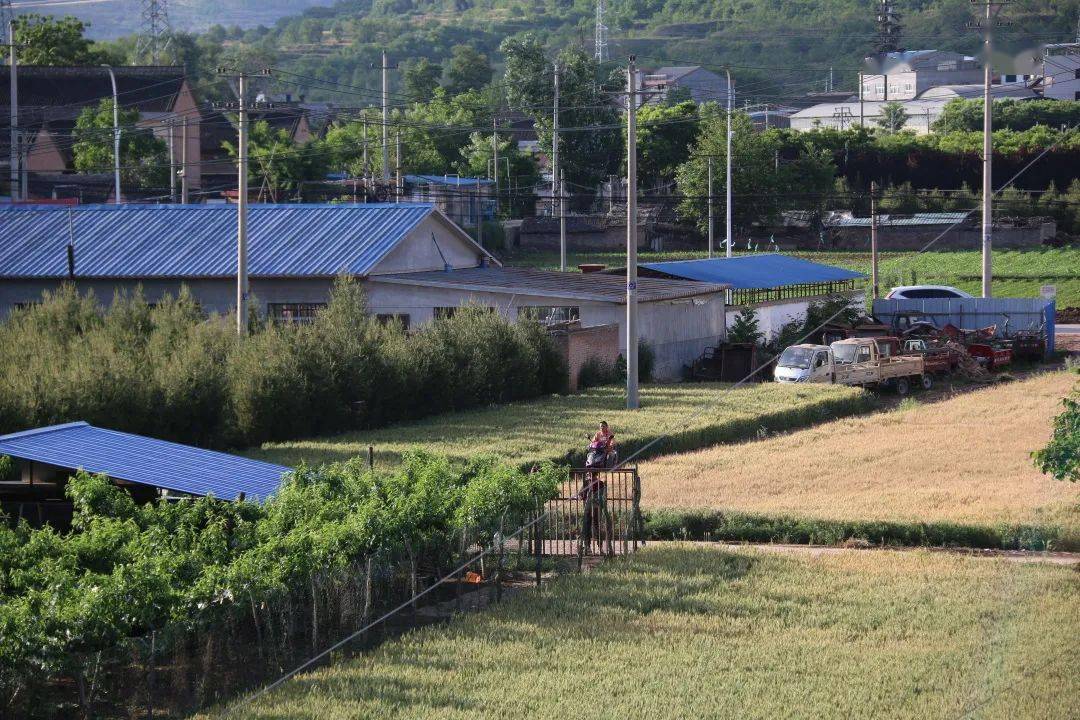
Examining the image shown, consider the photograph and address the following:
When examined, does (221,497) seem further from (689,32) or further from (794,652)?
(689,32)

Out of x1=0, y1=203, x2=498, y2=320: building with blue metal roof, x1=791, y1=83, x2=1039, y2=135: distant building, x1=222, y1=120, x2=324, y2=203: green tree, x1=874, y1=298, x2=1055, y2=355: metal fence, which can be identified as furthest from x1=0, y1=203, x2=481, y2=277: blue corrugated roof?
x1=791, y1=83, x2=1039, y2=135: distant building

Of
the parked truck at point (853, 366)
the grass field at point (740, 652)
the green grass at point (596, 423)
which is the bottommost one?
the grass field at point (740, 652)

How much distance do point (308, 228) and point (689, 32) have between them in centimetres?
4699

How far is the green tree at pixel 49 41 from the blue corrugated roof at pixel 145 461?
7620 cm

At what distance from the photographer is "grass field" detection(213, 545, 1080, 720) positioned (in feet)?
40.5

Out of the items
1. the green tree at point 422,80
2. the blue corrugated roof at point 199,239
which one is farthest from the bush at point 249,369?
the green tree at point 422,80

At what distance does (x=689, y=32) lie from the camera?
84000mm

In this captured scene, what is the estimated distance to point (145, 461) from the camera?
18391 mm

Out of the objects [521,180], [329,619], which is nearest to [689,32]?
[521,180]

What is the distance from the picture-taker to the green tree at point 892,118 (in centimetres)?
8719

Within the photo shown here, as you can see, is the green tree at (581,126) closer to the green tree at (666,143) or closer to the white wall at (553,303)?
the green tree at (666,143)

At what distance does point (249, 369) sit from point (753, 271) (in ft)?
89.1

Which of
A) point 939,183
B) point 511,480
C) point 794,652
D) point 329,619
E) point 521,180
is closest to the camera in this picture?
point 794,652

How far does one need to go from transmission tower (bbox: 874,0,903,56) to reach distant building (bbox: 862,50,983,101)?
0.17 m
